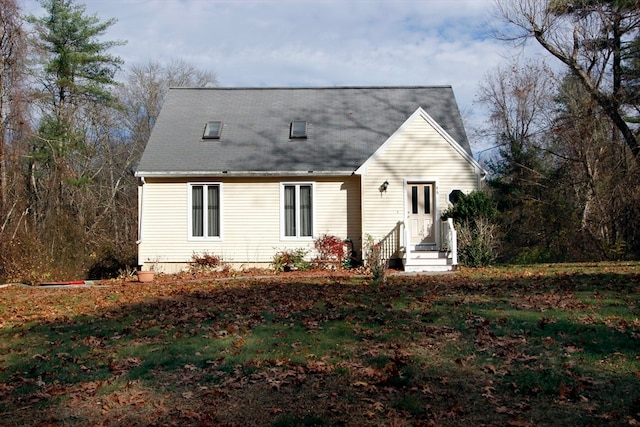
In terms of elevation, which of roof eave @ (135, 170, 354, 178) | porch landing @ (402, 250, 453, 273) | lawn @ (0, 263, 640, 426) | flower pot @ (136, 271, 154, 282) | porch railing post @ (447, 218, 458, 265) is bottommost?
lawn @ (0, 263, 640, 426)

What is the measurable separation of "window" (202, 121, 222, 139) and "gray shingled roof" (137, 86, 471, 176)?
18cm

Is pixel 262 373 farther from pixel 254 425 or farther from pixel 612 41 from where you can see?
pixel 612 41

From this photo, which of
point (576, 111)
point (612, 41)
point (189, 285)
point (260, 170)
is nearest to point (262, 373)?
point (189, 285)

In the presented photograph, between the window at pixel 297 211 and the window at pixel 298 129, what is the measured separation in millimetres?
Result: 2237

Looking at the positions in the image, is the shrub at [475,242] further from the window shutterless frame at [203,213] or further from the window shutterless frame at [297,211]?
the window shutterless frame at [203,213]

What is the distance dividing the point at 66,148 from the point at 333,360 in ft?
80.2

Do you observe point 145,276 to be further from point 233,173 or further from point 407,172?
point 407,172

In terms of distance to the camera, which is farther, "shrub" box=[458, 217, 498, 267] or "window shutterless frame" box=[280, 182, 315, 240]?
"window shutterless frame" box=[280, 182, 315, 240]

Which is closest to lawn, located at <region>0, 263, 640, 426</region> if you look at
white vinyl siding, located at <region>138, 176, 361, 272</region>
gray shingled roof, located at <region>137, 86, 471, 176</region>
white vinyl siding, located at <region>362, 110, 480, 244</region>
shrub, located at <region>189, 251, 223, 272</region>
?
shrub, located at <region>189, 251, 223, 272</region>

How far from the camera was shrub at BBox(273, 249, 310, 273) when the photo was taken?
60.5ft

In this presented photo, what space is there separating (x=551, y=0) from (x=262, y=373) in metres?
20.4

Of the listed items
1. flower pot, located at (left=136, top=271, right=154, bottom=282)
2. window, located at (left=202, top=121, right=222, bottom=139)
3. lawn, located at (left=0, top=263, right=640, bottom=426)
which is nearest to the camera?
lawn, located at (left=0, top=263, right=640, bottom=426)

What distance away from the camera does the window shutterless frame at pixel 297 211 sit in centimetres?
1902

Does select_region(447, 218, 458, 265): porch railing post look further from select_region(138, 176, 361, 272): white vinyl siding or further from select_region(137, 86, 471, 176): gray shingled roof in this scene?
select_region(137, 86, 471, 176): gray shingled roof
